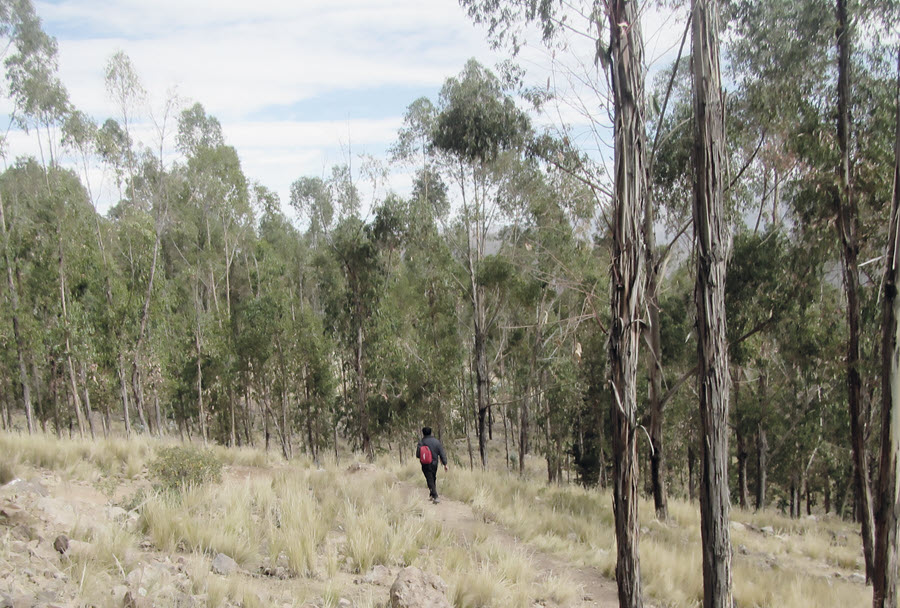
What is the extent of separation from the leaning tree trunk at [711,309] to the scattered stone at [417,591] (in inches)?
89.6

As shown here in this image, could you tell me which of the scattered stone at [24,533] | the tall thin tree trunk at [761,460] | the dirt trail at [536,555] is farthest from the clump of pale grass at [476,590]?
the tall thin tree trunk at [761,460]

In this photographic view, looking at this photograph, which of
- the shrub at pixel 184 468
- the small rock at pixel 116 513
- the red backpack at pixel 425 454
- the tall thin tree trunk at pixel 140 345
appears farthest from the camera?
A: the tall thin tree trunk at pixel 140 345

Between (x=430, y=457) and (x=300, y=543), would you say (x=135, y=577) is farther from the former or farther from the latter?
(x=430, y=457)

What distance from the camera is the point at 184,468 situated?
9.21 metres

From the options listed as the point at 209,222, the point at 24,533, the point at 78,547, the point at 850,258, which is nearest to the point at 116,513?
the point at 24,533

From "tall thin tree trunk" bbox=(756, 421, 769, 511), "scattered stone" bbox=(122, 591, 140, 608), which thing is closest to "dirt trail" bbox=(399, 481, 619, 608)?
"scattered stone" bbox=(122, 591, 140, 608)

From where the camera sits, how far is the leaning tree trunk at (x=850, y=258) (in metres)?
9.66

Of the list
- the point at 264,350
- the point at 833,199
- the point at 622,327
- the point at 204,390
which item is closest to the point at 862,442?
the point at 833,199

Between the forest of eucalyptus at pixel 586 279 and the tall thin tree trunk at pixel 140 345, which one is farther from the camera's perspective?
the tall thin tree trunk at pixel 140 345

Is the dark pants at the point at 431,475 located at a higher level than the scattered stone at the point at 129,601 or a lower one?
lower

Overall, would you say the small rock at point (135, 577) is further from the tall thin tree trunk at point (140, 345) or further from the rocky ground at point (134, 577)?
the tall thin tree trunk at point (140, 345)

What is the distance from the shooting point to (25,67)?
2270 centimetres

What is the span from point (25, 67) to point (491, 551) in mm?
25565

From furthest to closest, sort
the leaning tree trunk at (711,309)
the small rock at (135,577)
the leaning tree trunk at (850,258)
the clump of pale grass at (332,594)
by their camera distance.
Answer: the leaning tree trunk at (850,258) → the clump of pale grass at (332,594) → the leaning tree trunk at (711,309) → the small rock at (135,577)
